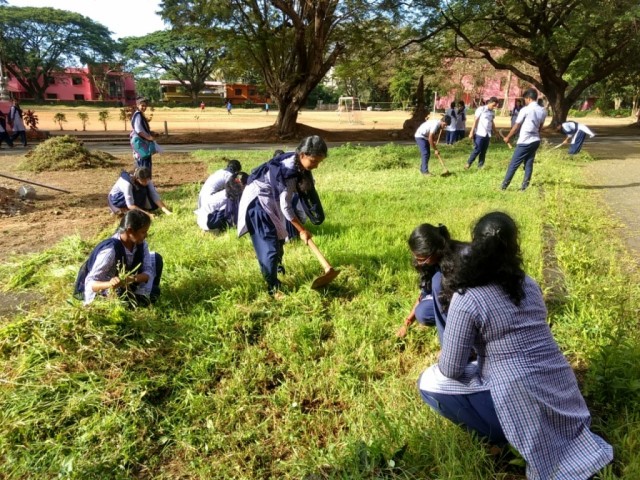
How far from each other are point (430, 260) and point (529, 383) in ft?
3.08

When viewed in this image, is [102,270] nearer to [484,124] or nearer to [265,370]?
[265,370]

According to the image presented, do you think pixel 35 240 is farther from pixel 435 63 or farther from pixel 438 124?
pixel 435 63

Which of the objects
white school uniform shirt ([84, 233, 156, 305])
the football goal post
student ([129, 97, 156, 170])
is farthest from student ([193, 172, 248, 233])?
the football goal post

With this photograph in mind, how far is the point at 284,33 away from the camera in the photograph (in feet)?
58.4

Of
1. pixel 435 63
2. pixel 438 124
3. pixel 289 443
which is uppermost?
pixel 435 63

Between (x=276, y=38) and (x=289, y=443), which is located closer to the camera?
(x=289, y=443)

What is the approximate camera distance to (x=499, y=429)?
202cm

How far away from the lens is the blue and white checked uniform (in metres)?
1.80

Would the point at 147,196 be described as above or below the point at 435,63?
below

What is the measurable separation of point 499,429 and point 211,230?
418cm

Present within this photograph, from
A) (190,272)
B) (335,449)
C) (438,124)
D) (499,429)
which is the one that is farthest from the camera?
(438,124)

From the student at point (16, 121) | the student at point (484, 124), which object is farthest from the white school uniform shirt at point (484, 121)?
the student at point (16, 121)

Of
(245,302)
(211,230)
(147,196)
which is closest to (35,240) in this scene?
(147,196)

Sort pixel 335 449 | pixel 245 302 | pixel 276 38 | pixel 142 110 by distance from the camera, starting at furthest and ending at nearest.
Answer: pixel 276 38
pixel 142 110
pixel 245 302
pixel 335 449
